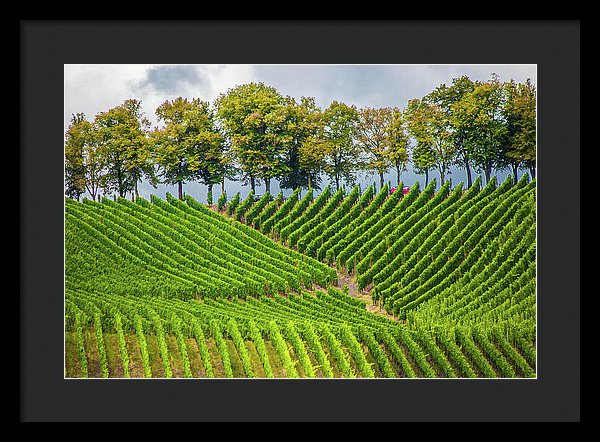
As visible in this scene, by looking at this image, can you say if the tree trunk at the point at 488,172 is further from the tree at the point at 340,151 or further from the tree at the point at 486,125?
the tree at the point at 340,151

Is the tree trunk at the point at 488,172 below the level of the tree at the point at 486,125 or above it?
below

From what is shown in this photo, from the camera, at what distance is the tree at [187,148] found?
27.1 feet

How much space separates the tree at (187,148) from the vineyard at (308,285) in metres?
0.34

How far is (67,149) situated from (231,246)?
220cm

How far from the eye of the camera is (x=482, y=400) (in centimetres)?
755

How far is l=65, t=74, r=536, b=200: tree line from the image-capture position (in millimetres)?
7969

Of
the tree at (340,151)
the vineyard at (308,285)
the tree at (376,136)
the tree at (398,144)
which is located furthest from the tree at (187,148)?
the tree at (398,144)

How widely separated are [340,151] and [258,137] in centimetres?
100

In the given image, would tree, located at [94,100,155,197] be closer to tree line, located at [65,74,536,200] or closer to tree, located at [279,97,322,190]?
tree line, located at [65,74,536,200]

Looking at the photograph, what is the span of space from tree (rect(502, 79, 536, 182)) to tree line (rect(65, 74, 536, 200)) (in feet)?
0.04

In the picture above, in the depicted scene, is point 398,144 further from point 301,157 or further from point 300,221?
point 300,221

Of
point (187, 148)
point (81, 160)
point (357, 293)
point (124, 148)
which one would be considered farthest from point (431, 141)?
point (81, 160)
